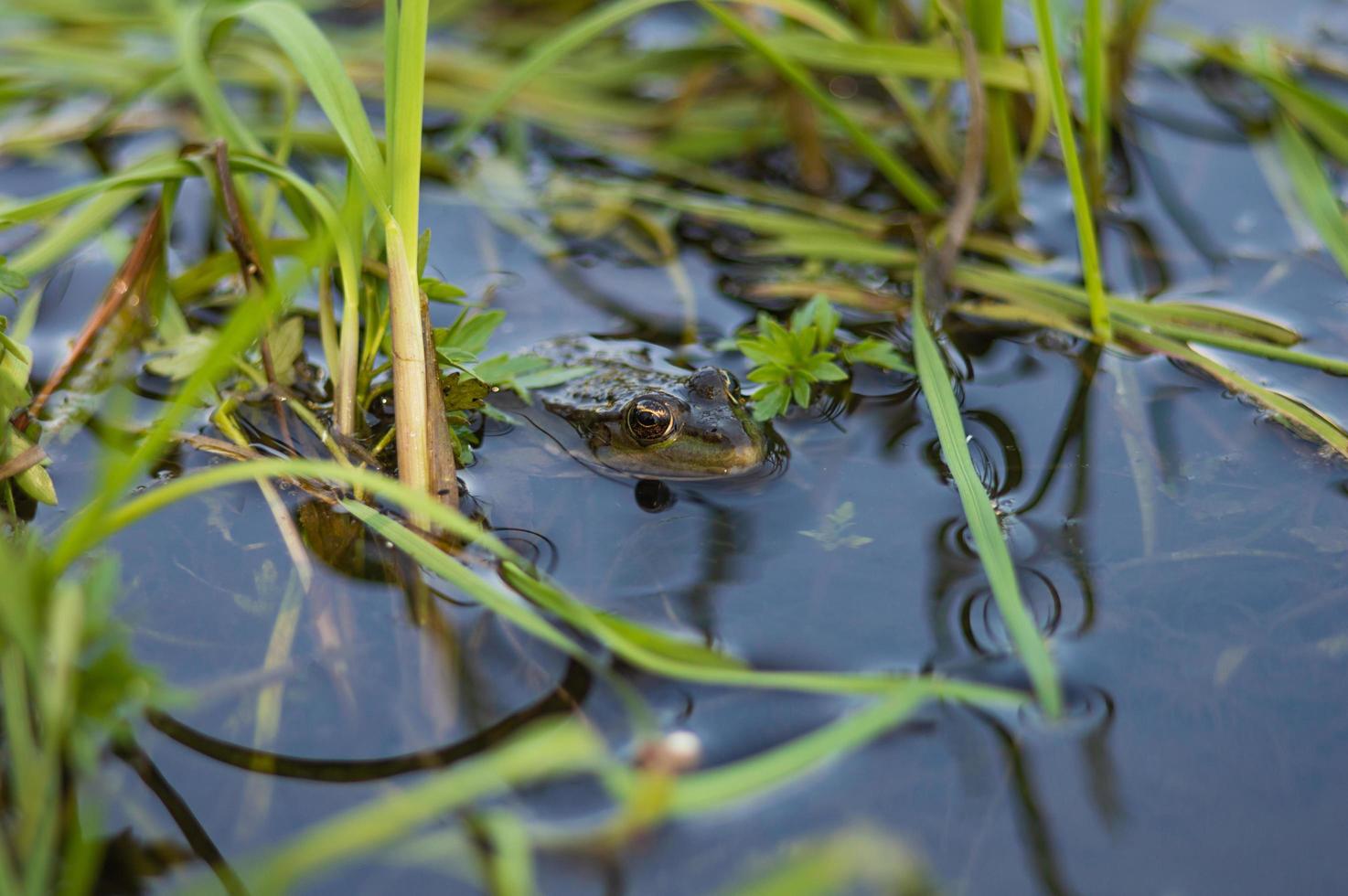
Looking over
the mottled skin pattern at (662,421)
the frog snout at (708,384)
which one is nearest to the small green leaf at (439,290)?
the mottled skin pattern at (662,421)

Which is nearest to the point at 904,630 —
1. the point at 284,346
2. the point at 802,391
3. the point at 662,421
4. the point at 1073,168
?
the point at 802,391

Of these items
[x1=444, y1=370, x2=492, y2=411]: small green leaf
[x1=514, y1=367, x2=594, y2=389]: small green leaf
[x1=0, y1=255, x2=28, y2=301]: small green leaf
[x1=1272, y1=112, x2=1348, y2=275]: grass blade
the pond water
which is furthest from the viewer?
[x1=1272, y1=112, x2=1348, y2=275]: grass blade

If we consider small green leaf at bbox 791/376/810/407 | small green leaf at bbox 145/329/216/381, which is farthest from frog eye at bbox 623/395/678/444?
small green leaf at bbox 145/329/216/381

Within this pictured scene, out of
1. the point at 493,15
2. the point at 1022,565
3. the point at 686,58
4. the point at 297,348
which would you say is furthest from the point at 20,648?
the point at 493,15

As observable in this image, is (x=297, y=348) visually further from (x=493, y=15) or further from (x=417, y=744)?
(x=493, y=15)

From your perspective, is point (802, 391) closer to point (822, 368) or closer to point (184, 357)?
point (822, 368)

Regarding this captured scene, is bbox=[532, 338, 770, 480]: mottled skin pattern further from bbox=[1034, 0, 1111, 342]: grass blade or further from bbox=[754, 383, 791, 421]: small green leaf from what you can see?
bbox=[1034, 0, 1111, 342]: grass blade

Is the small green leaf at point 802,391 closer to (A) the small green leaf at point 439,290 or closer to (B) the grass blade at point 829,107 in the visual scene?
(A) the small green leaf at point 439,290

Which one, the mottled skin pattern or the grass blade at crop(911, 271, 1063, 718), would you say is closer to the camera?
the grass blade at crop(911, 271, 1063, 718)

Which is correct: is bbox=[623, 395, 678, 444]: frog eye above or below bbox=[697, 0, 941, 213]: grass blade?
below
